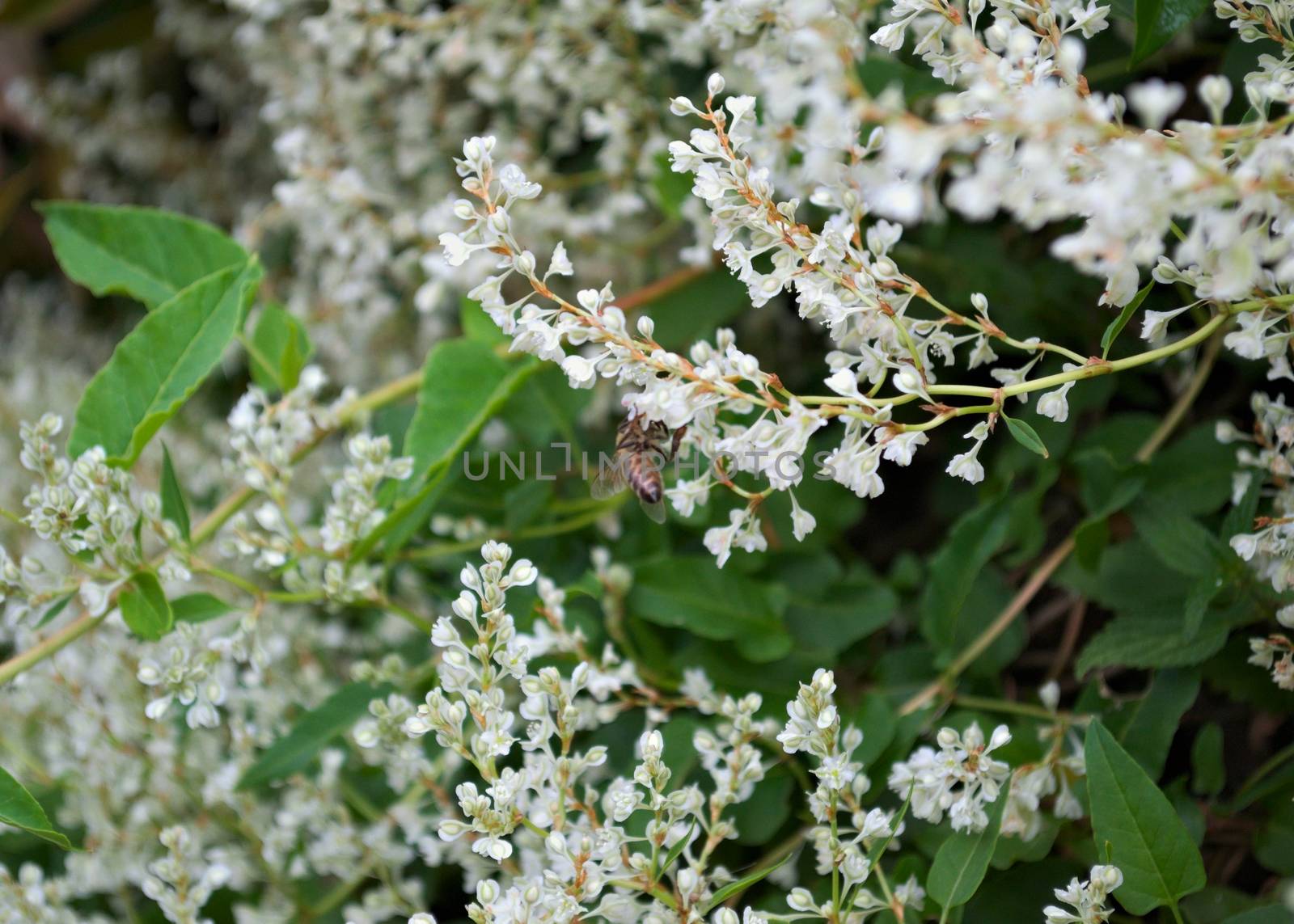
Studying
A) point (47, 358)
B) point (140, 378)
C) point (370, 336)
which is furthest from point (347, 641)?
point (47, 358)

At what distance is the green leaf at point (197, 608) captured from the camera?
855 millimetres

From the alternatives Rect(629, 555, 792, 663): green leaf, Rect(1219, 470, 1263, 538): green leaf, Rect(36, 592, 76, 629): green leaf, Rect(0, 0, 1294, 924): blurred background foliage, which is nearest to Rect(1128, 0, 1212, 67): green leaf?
Rect(0, 0, 1294, 924): blurred background foliage

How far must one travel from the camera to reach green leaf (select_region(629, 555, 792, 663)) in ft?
3.07

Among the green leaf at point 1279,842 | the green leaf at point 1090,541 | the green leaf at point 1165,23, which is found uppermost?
the green leaf at point 1165,23

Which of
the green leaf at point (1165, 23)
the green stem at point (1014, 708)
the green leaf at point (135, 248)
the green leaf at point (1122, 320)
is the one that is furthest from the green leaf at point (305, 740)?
the green leaf at point (1165, 23)

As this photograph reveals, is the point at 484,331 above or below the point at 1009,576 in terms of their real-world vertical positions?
above

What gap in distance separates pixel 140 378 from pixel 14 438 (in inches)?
40.5

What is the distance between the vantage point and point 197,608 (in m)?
0.87

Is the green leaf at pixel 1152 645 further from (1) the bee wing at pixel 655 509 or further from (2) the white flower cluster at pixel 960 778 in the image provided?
(1) the bee wing at pixel 655 509

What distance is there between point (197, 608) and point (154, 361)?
205mm

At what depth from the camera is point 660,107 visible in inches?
47.9

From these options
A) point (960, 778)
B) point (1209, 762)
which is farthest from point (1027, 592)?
point (960, 778)

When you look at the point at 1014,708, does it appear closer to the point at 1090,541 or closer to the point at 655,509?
the point at 1090,541

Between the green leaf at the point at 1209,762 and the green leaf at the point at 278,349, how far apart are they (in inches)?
33.6
